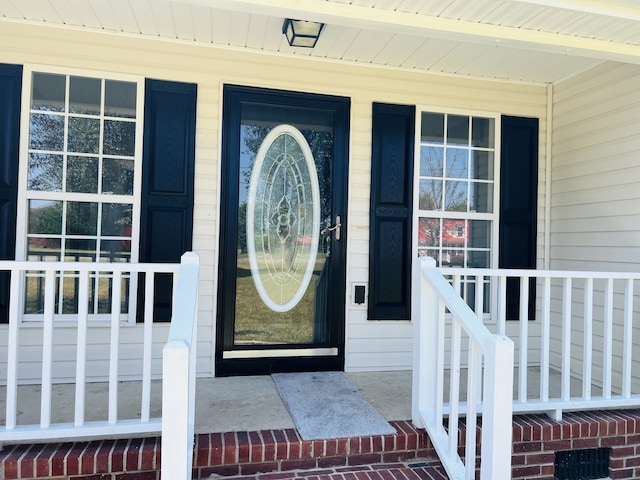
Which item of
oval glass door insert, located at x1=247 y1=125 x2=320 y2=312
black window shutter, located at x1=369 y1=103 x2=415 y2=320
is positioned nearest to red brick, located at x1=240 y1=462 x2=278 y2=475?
oval glass door insert, located at x1=247 y1=125 x2=320 y2=312

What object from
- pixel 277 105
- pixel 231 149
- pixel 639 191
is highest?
pixel 277 105

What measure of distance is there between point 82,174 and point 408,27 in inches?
91.0

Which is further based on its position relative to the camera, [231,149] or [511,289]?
[511,289]

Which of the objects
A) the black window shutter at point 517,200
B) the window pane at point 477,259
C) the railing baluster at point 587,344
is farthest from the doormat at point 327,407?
the black window shutter at point 517,200

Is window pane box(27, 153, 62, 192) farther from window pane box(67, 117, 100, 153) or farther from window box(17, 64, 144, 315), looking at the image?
window pane box(67, 117, 100, 153)

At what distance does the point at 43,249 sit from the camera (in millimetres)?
3104

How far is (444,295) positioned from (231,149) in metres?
1.90

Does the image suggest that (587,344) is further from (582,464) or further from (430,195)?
(430,195)

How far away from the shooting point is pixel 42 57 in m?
3.05

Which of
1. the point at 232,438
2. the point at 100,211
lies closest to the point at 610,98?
the point at 232,438

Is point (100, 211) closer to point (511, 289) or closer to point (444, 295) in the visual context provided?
point (444, 295)

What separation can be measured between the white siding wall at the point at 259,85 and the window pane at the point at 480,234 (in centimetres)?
90

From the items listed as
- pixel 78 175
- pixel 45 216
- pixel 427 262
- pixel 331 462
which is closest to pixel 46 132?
pixel 78 175

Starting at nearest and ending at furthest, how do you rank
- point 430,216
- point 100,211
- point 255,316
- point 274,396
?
point 274,396 < point 100,211 < point 255,316 < point 430,216
